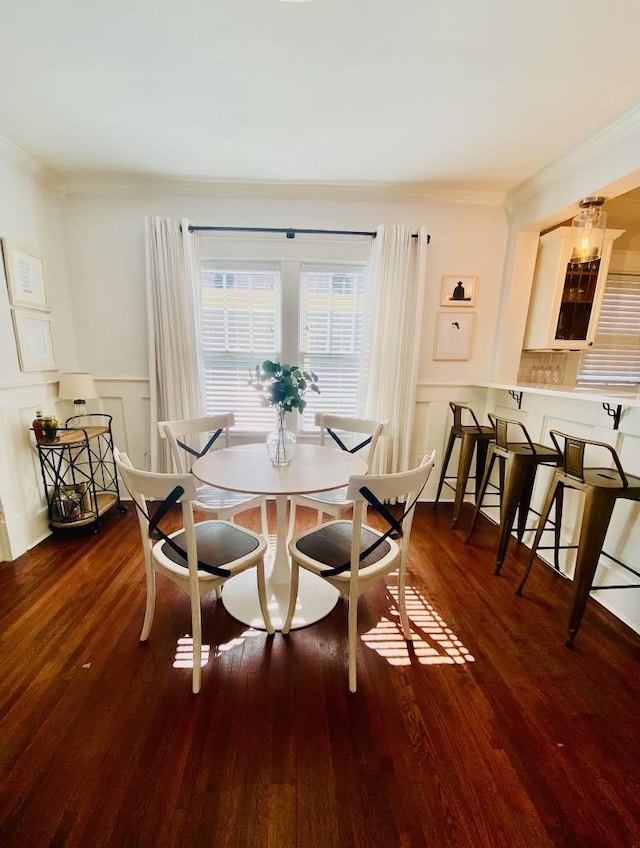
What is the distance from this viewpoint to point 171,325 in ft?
9.08

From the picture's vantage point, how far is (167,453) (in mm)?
2895

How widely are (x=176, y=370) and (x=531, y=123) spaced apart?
2891 mm

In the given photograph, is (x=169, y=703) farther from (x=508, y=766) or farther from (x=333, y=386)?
(x=333, y=386)

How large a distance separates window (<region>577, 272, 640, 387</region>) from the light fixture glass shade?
52.3 inches

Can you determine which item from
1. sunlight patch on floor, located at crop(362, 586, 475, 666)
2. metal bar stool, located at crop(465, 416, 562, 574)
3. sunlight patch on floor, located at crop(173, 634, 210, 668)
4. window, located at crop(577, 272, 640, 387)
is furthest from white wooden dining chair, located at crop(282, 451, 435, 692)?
window, located at crop(577, 272, 640, 387)

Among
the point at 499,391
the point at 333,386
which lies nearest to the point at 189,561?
the point at 333,386

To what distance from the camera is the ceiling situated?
51.3 inches

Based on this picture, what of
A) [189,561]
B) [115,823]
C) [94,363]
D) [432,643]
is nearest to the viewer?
[115,823]

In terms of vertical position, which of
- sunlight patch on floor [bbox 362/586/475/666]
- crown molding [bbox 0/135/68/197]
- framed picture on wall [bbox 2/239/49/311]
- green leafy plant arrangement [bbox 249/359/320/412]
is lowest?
sunlight patch on floor [bbox 362/586/475/666]

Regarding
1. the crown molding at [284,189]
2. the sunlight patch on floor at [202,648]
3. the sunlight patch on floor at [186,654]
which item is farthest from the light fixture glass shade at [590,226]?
the sunlight patch on floor at [186,654]

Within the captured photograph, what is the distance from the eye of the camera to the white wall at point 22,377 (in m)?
2.17

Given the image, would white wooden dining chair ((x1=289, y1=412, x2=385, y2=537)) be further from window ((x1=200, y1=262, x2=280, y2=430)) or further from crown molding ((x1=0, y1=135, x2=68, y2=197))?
crown molding ((x1=0, y1=135, x2=68, y2=197))

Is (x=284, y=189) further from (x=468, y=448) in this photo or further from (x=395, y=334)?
(x=468, y=448)

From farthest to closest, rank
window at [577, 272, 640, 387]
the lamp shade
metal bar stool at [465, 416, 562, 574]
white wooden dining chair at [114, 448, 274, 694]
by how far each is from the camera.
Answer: window at [577, 272, 640, 387] < the lamp shade < metal bar stool at [465, 416, 562, 574] < white wooden dining chair at [114, 448, 274, 694]
